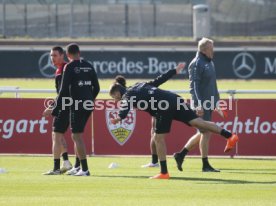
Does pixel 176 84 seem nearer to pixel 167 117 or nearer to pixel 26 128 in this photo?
pixel 26 128

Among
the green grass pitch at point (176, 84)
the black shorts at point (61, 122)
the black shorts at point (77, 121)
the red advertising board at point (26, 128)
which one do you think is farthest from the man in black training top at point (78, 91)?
→ the green grass pitch at point (176, 84)

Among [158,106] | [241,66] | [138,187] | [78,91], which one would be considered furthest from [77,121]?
[241,66]

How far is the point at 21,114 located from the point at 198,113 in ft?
16.5

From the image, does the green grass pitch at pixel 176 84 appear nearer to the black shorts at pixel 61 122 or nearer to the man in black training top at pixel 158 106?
the black shorts at pixel 61 122

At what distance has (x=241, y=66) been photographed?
36062 mm

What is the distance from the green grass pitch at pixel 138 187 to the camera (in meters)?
10.1

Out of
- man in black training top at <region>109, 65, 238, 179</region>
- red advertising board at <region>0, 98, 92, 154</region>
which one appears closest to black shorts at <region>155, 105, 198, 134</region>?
man in black training top at <region>109, 65, 238, 179</region>

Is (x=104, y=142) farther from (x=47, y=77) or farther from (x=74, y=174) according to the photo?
(x=47, y=77)

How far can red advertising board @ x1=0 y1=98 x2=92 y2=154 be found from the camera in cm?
1727

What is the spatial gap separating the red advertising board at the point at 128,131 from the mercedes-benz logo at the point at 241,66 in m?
19.0

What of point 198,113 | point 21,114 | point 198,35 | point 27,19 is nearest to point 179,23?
point 198,35

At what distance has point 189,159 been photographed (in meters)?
16.4

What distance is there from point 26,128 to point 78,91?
473cm

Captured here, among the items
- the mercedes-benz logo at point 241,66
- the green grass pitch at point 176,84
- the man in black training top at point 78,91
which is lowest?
the green grass pitch at point 176,84
